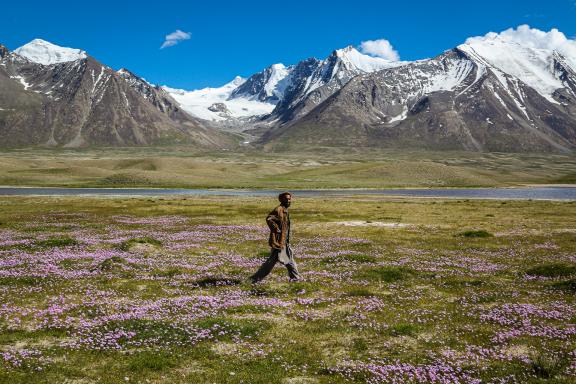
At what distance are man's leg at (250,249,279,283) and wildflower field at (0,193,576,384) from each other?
2.18 ft

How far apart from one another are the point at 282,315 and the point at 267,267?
15.2 ft

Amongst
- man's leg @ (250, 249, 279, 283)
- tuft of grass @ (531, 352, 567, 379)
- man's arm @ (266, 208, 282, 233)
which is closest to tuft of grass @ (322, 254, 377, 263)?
man's leg @ (250, 249, 279, 283)

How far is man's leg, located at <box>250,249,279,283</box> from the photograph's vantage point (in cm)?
2172

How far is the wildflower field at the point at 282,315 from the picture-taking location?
12445 millimetres

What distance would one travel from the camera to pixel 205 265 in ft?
88.6

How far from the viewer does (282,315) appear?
57.4 feet

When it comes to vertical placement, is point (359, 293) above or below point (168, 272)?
above

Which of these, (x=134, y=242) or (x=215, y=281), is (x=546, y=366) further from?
(x=134, y=242)

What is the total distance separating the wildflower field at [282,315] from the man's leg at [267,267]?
67 cm

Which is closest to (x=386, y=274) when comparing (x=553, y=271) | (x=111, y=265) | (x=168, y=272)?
(x=553, y=271)

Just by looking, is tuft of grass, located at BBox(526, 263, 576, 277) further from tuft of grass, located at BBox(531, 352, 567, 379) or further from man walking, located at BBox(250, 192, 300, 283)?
man walking, located at BBox(250, 192, 300, 283)

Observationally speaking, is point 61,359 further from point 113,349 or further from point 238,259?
point 238,259

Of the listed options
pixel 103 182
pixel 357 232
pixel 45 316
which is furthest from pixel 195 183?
pixel 45 316

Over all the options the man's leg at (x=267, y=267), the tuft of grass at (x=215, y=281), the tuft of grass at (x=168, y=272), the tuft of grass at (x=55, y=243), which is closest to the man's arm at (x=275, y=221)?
the man's leg at (x=267, y=267)
